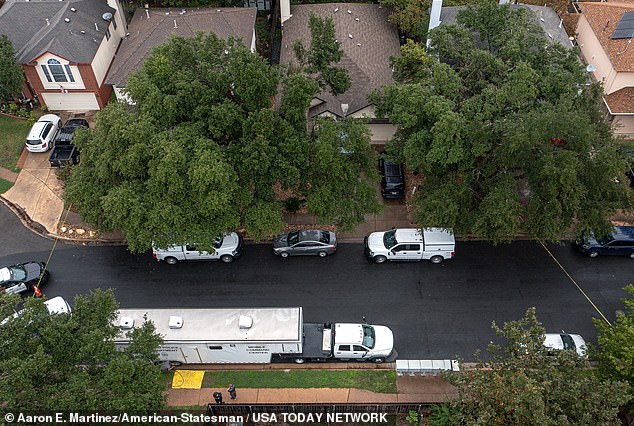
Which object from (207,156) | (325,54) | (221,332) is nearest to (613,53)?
(325,54)

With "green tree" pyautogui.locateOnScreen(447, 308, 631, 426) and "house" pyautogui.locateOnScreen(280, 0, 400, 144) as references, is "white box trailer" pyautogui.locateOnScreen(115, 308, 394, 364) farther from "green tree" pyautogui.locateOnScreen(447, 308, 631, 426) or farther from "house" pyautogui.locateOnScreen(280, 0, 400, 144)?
"house" pyautogui.locateOnScreen(280, 0, 400, 144)

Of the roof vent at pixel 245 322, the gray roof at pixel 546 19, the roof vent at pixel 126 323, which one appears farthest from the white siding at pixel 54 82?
the gray roof at pixel 546 19

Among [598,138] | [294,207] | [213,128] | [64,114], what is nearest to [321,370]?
[294,207]

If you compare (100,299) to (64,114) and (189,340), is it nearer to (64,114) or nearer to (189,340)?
(189,340)

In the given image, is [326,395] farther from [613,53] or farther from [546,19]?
[546,19]

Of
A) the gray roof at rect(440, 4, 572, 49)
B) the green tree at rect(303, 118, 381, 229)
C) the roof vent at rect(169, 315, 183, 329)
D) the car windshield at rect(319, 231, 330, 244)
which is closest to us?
the roof vent at rect(169, 315, 183, 329)

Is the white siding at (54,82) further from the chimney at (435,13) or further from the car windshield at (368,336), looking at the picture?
the car windshield at (368,336)

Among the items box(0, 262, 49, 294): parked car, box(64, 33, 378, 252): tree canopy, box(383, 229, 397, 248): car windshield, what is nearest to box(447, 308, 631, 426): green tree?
box(383, 229, 397, 248): car windshield
